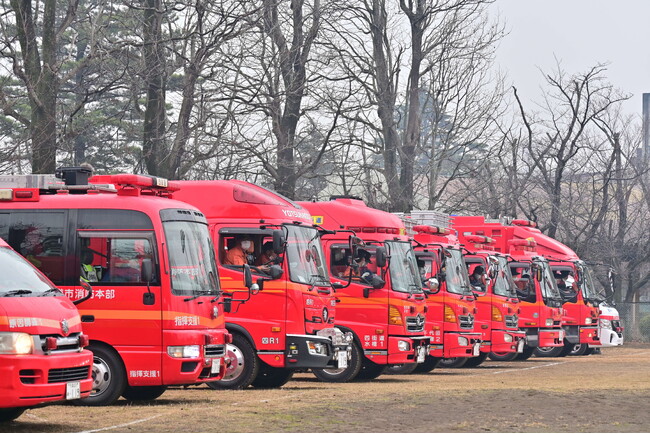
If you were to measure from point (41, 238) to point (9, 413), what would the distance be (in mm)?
3588

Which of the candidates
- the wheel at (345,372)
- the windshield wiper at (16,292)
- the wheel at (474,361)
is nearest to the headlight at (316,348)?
the wheel at (345,372)

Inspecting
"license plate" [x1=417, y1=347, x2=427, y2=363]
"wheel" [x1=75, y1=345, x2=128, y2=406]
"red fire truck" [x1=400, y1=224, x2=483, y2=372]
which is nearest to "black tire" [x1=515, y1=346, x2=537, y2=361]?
"red fire truck" [x1=400, y1=224, x2=483, y2=372]

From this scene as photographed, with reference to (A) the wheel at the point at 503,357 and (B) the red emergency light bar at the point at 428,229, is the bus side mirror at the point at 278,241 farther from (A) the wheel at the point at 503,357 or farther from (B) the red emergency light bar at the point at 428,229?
(A) the wheel at the point at 503,357

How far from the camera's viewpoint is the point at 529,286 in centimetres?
3303

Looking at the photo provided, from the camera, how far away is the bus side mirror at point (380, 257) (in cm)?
2183

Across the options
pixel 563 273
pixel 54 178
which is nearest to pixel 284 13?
pixel 563 273

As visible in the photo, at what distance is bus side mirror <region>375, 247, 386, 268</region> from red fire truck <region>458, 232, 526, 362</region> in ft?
23.1

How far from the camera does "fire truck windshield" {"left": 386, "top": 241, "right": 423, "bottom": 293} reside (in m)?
22.6

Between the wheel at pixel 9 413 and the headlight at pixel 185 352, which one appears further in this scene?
the headlight at pixel 185 352

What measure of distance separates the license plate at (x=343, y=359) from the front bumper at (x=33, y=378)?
25.8 feet

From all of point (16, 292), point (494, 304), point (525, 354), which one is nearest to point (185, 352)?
point (16, 292)

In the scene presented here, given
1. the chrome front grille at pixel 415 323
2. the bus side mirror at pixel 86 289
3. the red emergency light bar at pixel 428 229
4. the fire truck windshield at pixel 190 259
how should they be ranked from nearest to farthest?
the bus side mirror at pixel 86 289
the fire truck windshield at pixel 190 259
the chrome front grille at pixel 415 323
the red emergency light bar at pixel 428 229

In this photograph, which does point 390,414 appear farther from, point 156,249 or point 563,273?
point 563,273

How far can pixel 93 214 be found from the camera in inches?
632
